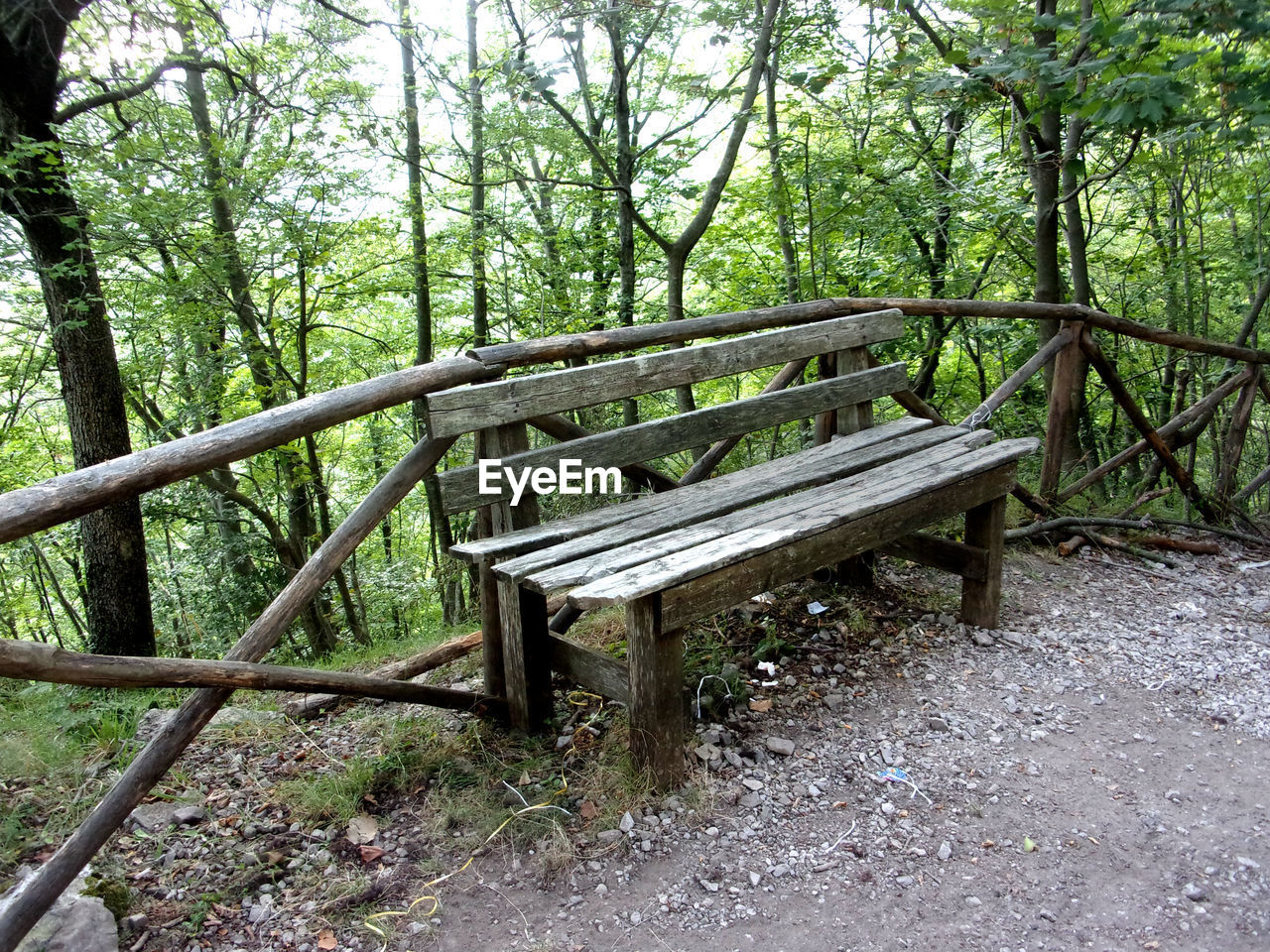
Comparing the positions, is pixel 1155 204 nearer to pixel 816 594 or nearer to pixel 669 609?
pixel 816 594

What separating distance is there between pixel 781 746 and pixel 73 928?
78.0 inches

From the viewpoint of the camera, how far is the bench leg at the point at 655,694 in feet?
7.72

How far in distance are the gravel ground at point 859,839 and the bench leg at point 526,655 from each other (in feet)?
1.66

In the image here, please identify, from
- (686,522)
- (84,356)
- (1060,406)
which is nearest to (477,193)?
(84,356)

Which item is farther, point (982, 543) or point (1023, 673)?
point (982, 543)

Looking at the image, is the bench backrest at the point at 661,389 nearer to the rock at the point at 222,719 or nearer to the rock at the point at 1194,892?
the rock at the point at 222,719

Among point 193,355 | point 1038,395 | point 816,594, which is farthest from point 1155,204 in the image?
point 193,355

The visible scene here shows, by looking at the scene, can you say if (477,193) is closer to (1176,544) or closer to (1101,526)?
(1101,526)

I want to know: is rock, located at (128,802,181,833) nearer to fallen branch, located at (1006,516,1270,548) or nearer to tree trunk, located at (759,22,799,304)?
fallen branch, located at (1006,516,1270,548)

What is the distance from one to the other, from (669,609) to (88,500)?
4.73 feet

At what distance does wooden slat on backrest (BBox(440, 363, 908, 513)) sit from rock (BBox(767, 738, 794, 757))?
1100 mm

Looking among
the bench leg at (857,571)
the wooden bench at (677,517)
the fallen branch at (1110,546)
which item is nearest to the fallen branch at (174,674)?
the wooden bench at (677,517)

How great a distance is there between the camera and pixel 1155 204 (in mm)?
7363

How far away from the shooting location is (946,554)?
3600mm
